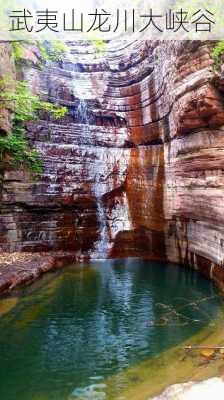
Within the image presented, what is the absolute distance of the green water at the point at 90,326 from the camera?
4973 millimetres

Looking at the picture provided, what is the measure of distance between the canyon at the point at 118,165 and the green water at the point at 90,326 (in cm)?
187

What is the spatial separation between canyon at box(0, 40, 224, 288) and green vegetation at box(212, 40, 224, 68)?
0.92 metres

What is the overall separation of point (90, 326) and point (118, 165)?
8.14m

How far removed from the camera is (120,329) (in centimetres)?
665

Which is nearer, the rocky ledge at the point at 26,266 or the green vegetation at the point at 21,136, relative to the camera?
the rocky ledge at the point at 26,266

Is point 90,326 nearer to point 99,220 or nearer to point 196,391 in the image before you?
point 196,391

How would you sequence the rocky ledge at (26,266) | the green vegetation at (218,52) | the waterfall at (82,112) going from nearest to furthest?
the green vegetation at (218,52)
the rocky ledge at (26,266)
the waterfall at (82,112)

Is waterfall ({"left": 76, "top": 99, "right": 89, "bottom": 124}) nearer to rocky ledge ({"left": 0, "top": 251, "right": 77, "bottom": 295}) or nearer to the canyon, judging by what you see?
the canyon

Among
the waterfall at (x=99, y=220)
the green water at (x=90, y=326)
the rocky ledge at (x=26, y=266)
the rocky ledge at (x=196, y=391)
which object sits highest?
the waterfall at (x=99, y=220)

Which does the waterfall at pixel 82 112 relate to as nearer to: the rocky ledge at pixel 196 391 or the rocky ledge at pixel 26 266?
the rocky ledge at pixel 26 266

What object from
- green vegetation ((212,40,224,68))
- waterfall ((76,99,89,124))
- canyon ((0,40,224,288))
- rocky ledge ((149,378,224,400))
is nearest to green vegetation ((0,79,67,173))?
canyon ((0,40,224,288))

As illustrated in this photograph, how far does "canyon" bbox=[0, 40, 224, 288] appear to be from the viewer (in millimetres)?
10227

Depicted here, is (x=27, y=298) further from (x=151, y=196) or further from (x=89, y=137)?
(x=89, y=137)

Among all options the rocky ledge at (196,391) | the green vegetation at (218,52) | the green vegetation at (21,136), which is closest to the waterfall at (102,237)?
the green vegetation at (21,136)
